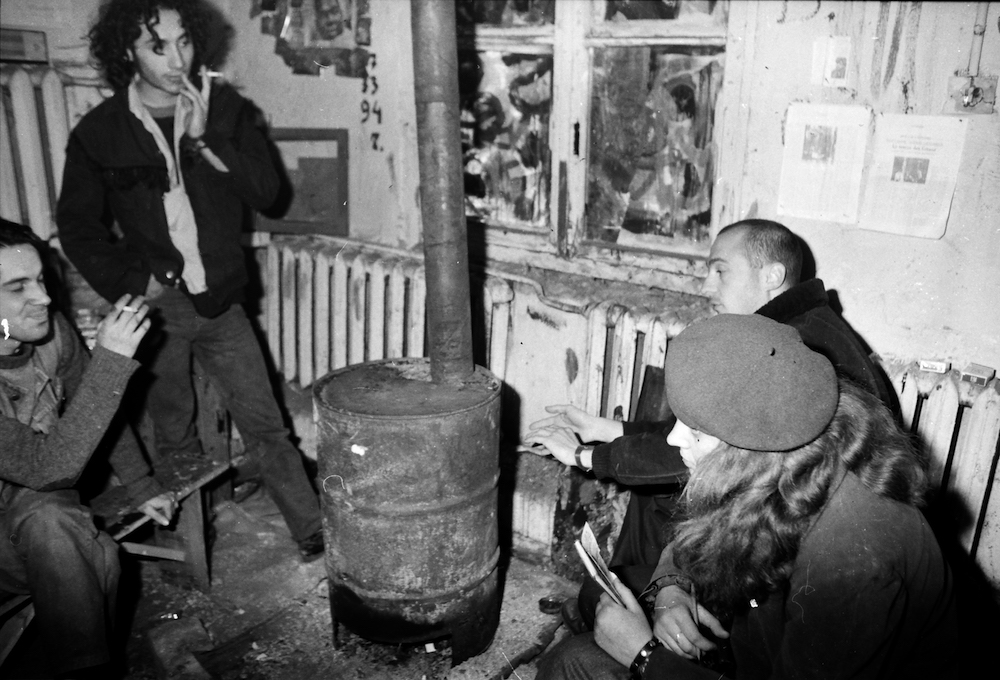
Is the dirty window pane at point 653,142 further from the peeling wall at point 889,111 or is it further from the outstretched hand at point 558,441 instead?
the outstretched hand at point 558,441

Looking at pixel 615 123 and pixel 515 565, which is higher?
pixel 615 123

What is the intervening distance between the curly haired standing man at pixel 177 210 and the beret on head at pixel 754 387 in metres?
2.44

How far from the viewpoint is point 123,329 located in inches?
89.9

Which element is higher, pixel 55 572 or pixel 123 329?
pixel 123 329

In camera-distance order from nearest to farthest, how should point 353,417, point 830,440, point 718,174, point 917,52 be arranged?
point 830,440 → point 353,417 → point 917,52 → point 718,174

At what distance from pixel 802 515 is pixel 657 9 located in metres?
2.25

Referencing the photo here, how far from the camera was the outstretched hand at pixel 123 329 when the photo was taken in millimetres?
2268

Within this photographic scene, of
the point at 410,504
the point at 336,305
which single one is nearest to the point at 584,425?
the point at 410,504

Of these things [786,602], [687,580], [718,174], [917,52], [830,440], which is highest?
[917,52]

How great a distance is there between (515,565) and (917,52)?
2508mm

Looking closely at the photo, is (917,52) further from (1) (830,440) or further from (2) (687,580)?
(2) (687,580)

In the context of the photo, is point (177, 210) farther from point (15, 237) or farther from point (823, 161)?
point (823, 161)

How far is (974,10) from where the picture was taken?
2236 millimetres

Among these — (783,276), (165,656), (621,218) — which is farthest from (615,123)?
(165,656)
